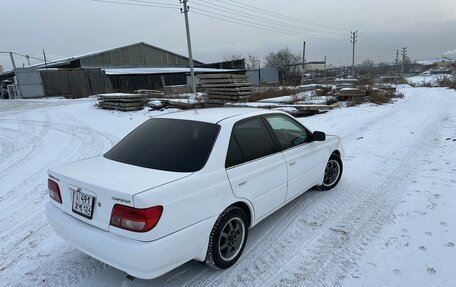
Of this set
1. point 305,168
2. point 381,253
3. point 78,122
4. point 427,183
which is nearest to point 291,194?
point 305,168

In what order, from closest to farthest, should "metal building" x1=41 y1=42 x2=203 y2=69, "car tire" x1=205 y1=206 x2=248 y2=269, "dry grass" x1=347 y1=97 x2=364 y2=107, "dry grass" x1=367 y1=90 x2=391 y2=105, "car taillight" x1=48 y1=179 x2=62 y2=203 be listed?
1. "car tire" x1=205 y1=206 x2=248 y2=269
2. "car taillight" x1=48 y1=179 x2=62 y2=203
3. "dry grass" x1=347 y1=97 x2=364 y2=107
4. "dry grass" x1=367 y1=90 x2=391 y2=105
5. "metal building" x1=41 y1=42 x2=203 y2=69

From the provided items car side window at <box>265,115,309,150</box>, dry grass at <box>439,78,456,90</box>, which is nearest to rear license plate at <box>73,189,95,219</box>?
car side window at <box>265,115,309,150</box>

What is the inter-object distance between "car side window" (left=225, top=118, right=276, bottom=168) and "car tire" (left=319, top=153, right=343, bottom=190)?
5.47 ft

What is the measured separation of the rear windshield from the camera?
292 cm

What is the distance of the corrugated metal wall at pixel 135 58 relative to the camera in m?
42.2

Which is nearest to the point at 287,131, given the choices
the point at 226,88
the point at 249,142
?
the point at 249,142

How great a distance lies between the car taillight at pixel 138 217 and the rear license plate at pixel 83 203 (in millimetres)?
351

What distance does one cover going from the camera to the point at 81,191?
2727mm

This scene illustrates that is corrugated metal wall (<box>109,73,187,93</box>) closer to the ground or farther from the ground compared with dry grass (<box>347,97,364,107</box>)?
farther from the ground

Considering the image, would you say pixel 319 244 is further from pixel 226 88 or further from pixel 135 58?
pixel 135 58

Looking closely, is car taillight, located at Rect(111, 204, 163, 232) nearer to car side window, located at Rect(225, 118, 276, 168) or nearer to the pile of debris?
car side window, located at Rect(225, 118, 276, 168)

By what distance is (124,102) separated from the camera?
1662 centimetres

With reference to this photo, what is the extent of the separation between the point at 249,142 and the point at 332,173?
7.37 ft

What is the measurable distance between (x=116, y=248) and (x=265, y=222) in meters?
2.10
